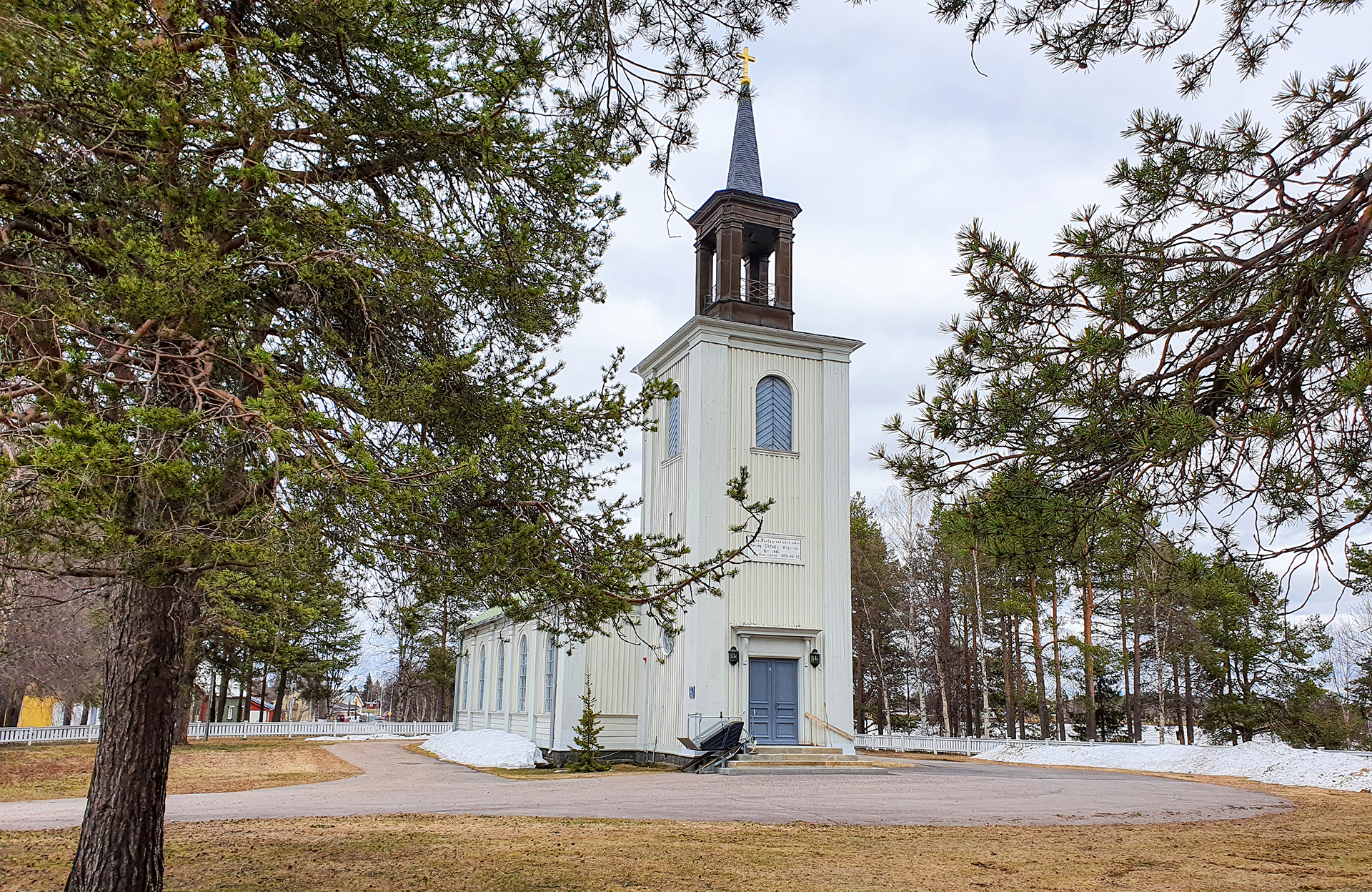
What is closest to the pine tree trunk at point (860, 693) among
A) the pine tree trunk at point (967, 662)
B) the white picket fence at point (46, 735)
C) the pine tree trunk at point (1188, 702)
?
the pine tree trunk at point (967, 662)

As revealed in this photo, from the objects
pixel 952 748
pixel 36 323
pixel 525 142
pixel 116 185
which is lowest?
pixel 952 748

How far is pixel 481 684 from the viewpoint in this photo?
1292 inches

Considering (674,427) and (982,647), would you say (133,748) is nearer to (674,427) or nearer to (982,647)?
(674,427)

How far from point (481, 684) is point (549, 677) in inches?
417

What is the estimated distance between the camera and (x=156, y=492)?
4.91 meters

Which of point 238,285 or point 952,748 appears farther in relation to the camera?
point 952,748

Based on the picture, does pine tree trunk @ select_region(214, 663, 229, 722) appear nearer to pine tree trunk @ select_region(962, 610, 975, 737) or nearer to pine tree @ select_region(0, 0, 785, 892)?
pine tree trunk @ select_region(962, 610, 975, 737)

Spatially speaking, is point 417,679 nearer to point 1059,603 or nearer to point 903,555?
point 903,555

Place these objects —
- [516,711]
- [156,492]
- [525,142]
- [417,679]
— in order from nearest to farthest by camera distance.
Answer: [156,492] < [525,142] < [516,711] < [417,679]

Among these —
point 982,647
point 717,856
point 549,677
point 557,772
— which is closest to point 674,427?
point 549,677

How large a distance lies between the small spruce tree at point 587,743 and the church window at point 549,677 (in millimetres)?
2151

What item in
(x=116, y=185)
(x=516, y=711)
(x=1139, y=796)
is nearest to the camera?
(x=116, y=185)

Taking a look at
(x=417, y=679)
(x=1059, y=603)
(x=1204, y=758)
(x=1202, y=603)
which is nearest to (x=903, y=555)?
(x=1059, y=603)

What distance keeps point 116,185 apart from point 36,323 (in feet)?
3.12
